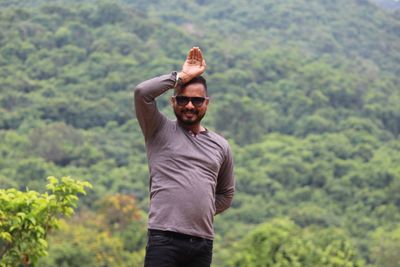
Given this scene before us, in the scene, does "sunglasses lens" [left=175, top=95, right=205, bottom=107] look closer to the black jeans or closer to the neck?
the neck

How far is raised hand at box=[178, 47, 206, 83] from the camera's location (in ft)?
11.0

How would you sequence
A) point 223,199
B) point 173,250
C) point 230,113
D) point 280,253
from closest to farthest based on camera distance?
point 173,250, point 223,199, point 280,253, point 230,113

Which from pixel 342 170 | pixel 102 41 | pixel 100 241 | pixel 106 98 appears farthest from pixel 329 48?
pixel 100 241

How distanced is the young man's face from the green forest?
20606mm

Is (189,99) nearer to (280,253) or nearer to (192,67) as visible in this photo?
(192,67)

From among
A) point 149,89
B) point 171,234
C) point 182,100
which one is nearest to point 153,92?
point 149,89

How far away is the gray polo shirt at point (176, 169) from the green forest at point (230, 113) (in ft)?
67.6

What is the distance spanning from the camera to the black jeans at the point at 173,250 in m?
3.21

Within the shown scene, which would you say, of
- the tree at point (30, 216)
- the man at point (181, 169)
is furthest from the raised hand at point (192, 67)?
the tree at point (30, 216)

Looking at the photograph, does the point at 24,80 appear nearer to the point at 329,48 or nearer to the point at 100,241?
the point at 329,48

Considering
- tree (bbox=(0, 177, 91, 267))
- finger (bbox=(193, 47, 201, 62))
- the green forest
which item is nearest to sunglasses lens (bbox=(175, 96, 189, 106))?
finger (bbox=(193, 47, 201, 62))

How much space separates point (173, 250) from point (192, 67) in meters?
0.66

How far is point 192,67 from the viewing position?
3402 millimetres

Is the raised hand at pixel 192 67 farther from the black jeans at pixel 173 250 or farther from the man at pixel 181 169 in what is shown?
the black jeans at pixel 173 250
